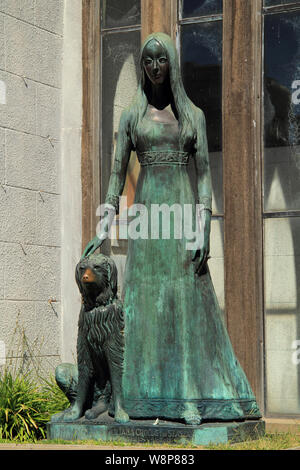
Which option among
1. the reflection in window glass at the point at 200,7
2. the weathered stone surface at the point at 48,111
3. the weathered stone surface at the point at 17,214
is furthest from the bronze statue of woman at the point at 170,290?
the weathered stone surface at the point at 48,111

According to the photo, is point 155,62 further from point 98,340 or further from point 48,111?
point 48,111

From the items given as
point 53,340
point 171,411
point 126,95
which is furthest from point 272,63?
point 171,411

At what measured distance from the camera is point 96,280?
23.3 ft

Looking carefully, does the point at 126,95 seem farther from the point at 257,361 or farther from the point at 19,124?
the point at 257,361

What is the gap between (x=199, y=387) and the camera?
7.24 meters

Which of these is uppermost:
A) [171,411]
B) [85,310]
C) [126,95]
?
[126,95]

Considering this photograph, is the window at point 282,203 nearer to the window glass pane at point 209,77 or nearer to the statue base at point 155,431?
the window glass pane at point 209,77

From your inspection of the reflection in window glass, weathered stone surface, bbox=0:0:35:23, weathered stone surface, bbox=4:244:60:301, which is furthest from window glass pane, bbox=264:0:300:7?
weathered stone surface, bbox=4:244:60:301

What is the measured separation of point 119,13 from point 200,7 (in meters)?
0.97

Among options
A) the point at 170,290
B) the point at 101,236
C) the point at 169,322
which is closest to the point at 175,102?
the point at 101,236

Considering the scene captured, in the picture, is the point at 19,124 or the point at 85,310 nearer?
the point at 85,310

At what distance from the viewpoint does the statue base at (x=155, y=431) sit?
22.8 ft

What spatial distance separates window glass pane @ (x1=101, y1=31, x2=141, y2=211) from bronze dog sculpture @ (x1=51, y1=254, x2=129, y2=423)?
12.4 ft

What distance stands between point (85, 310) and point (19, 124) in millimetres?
3570
